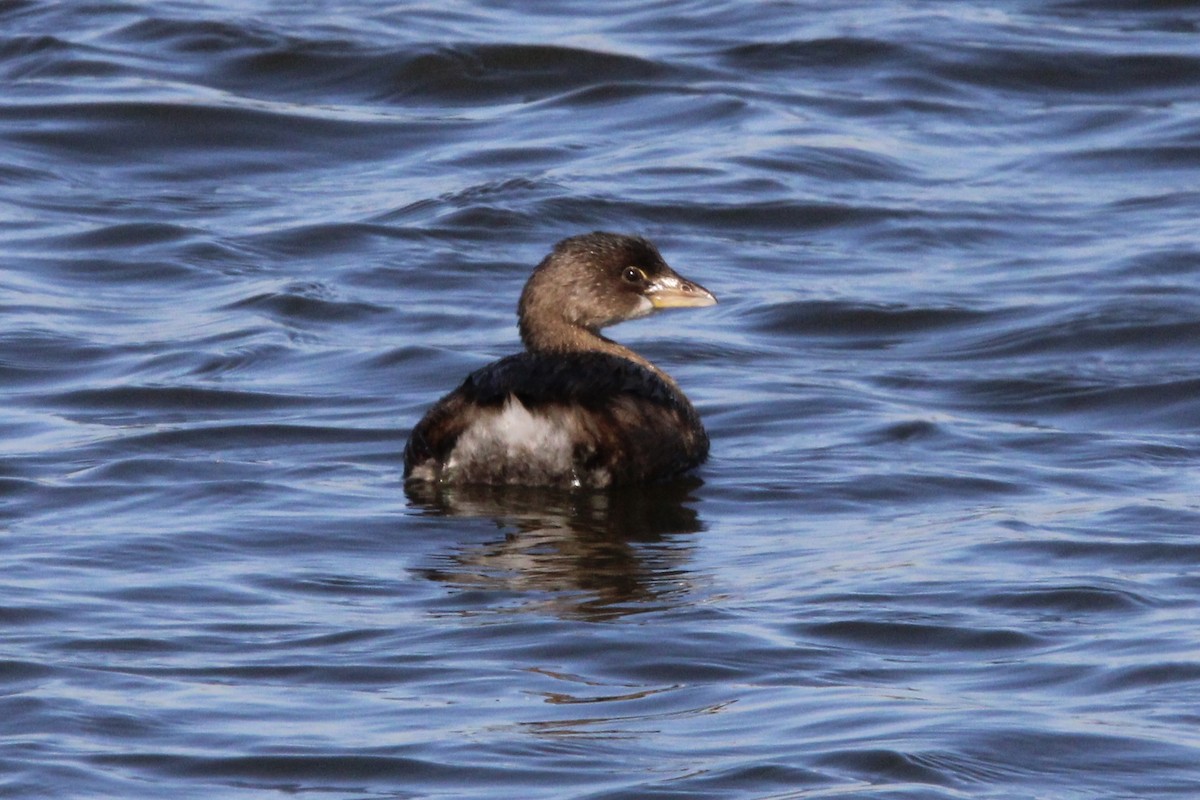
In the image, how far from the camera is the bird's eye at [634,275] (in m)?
9.53

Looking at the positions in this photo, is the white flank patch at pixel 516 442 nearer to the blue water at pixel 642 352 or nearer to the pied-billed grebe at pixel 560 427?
the pied-billed grebe at pixel 560 427

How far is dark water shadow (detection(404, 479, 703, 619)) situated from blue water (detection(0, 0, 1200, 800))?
3 cm

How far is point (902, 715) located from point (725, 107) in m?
9.64

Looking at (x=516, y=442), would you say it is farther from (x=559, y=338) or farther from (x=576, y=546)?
(x=559, y=338)

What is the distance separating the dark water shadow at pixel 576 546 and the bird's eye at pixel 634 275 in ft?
3.89

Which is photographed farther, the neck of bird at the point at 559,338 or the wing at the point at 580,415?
the neck of bird at the point at 559,338

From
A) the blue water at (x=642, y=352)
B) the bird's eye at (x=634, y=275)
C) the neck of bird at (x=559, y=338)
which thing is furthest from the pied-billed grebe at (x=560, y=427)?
the bird's eye at (x=634, y=275)

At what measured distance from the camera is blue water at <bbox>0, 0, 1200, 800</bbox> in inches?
224

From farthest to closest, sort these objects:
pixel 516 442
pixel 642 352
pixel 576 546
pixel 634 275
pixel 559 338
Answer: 1. pixel 642 352
2. pixel 634 275
3. pixel 559 338
4. pixel 516 442
5. pixel 576 546

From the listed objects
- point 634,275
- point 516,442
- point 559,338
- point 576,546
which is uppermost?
point 634,275

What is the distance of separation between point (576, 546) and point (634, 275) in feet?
6.94

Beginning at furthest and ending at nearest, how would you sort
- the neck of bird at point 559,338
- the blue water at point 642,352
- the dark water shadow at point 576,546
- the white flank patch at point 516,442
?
the neck of bird at point 559,338, the white flank patch at point 516,442, the dark water shadow at point 576,546, the blue water at point 642,352

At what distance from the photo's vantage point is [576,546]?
7.68 meters

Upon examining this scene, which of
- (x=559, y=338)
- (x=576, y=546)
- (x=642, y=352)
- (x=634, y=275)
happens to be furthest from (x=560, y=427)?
(x=642, y=352)
